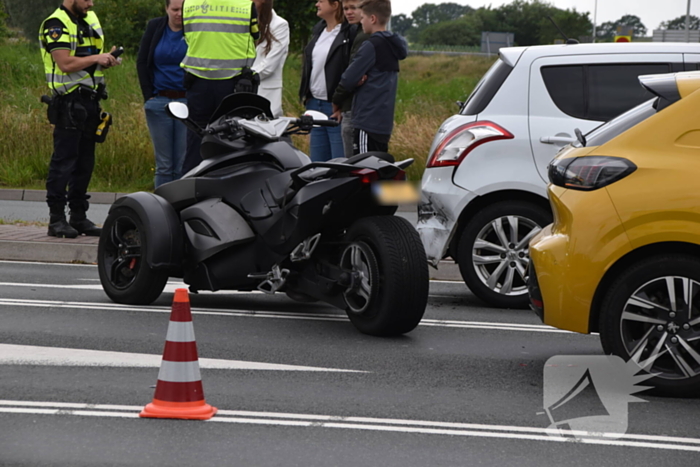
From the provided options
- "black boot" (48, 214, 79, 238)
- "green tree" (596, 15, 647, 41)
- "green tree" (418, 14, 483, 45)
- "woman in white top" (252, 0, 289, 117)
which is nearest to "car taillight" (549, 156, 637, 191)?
"woman in white top" (252, 0, 289, 117)

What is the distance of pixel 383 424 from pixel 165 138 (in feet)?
20.9

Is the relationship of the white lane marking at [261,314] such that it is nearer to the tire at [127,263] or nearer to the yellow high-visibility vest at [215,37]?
the tire at [127,263]

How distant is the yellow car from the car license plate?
1.07m

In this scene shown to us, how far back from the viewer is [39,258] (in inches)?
377

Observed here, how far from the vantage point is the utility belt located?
32.0 feet

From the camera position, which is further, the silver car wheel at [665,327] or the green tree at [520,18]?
the green tree at [520,18]

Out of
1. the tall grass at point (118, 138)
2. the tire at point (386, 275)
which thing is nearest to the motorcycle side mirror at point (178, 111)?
the tire at point (386, 275)

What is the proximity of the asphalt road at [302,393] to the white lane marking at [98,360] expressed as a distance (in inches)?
0.4

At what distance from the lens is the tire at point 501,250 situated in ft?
24.3

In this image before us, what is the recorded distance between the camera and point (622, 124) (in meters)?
5.40

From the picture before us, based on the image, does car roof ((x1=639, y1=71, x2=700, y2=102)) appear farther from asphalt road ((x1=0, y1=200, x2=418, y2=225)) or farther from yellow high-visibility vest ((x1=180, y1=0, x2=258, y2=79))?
asphalt road ((x1=0, y1=200, x2=418, y2=225))

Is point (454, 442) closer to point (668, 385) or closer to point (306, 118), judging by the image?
point (668, 385)

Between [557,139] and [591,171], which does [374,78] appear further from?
[591,171]

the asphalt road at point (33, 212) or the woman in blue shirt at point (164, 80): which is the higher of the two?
the woman in blue shirt at point (164, 80)
